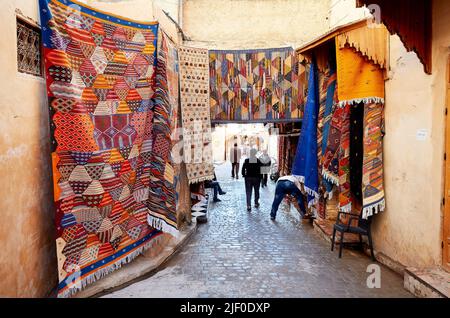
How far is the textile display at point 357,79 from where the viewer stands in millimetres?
5074

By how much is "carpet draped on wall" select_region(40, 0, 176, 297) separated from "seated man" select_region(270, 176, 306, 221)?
3499 mm

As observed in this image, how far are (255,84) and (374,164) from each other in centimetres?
344

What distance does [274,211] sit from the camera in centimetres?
791

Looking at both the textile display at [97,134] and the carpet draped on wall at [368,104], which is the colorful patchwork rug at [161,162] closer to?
the textile display at [97,134]

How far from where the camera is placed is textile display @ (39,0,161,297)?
11.9ft

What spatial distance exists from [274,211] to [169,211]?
3543 millimetres

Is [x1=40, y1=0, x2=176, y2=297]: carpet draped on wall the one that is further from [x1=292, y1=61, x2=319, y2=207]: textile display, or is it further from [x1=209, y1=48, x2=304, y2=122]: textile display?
[x1=292, y1=61, x2=319, y2=207]: textile display

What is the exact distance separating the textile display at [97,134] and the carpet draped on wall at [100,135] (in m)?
0.01

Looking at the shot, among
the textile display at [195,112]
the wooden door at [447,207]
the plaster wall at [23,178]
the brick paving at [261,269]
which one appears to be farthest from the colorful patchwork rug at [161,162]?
the wooden door at [447,207]

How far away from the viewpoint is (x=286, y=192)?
26.2 ft

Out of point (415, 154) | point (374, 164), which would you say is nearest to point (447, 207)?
point (415, 154)

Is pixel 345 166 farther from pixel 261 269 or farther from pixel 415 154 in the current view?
pixel 261 269

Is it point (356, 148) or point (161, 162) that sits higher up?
point (356, 148)
